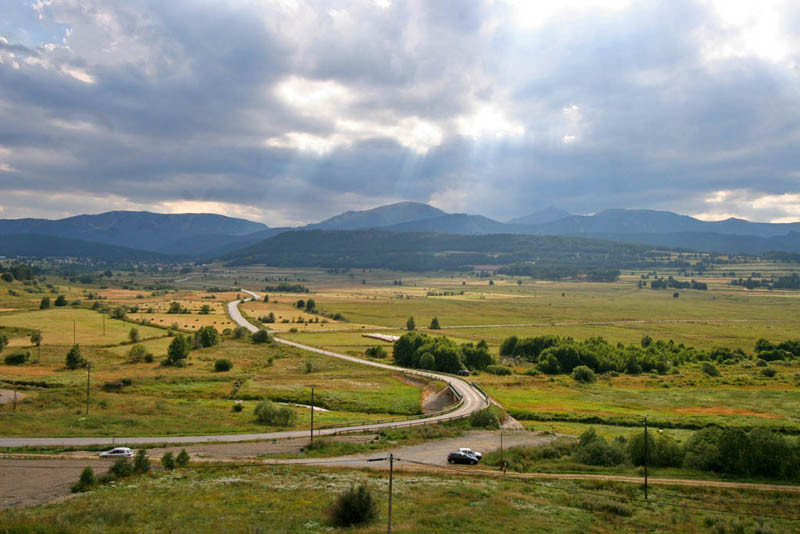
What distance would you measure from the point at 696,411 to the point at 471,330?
7487 centimetres

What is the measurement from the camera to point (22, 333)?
93.1 metres

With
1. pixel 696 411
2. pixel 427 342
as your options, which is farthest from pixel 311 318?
pixel 696 411

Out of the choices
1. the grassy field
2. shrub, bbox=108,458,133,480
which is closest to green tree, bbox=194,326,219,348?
the grassy field

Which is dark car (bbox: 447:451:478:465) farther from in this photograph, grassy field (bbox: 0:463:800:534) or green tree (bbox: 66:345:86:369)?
green tree (bbox: 66:345:86:369)

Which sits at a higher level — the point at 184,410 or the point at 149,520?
the point at 149,520

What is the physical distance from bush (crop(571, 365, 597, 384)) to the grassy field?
162 ft

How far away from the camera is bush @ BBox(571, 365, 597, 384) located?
80375 millimetres

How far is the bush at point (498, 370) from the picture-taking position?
8500cm

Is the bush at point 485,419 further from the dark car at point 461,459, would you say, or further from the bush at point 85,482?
the bush at point 85,482

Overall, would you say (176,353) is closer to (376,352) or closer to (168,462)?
(376,352)

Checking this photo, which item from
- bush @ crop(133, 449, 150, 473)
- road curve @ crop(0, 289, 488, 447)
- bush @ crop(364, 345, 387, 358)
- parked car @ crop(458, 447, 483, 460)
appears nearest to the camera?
bush @ crop(133, 449, 150, 473)

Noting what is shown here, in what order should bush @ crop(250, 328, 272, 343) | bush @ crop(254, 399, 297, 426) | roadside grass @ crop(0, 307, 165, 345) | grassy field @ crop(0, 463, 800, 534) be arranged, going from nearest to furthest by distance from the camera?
grassy field @ crop(0, 463, 800, 534) → bush @ crop(254, 399, 297, 426) → roadside grass @ crop(0, 307, 165, 345) → bush @ crop(250, 328, 272, 343)

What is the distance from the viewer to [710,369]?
8388cm

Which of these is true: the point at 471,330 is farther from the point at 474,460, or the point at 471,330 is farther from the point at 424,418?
the point at 474,460
